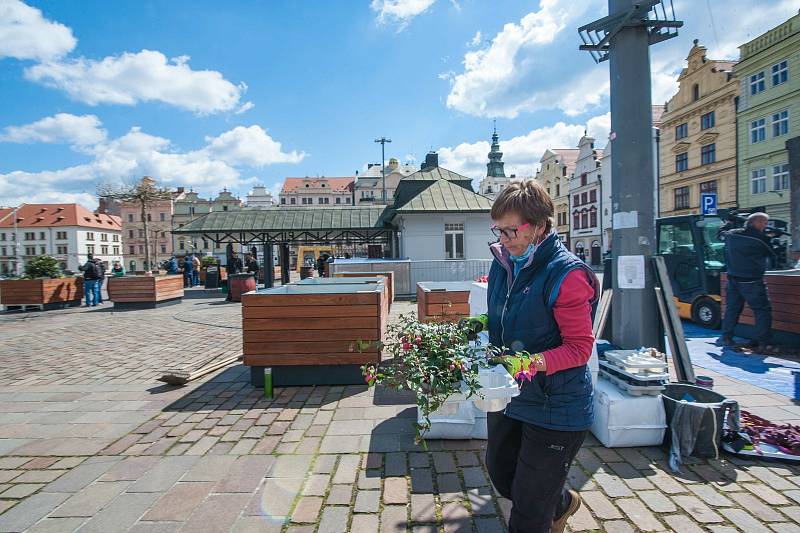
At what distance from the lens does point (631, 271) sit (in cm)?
423

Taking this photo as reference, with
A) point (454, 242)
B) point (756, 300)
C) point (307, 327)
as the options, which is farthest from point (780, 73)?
point (307, 327)

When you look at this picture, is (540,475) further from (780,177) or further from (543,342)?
(780,177)

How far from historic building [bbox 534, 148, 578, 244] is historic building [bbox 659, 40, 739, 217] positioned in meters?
16.0

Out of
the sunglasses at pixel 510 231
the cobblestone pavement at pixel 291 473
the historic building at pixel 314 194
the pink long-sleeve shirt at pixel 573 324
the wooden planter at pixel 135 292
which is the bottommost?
the cobblestone pavement at pixel 291 473

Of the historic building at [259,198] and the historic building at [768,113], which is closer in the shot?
the historic building at [768,113]

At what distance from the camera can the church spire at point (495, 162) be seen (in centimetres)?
10044

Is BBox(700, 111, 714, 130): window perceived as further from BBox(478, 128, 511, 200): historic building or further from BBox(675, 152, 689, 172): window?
BBox(478, 128, 511, 200): historic building

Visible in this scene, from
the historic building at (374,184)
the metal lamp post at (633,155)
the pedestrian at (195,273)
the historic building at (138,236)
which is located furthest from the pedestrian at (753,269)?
the historic building at (138,236)

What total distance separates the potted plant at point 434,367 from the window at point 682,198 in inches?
1586

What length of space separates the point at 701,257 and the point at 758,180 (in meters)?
26.4

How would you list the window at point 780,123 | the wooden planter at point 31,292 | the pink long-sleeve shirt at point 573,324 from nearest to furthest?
the pink long-sleeve shirt at point 573,324
the wooden planter at point 31,292
the window at point 780,123

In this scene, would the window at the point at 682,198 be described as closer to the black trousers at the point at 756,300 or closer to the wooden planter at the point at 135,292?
the black trousers at the point at 756,300

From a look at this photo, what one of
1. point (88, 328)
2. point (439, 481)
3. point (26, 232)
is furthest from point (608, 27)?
point (26, 232)

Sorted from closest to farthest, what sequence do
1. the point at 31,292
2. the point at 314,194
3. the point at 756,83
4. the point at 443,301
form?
the point at 443,301
the point at 31,292
the point at 756,83
the point at 314,194
